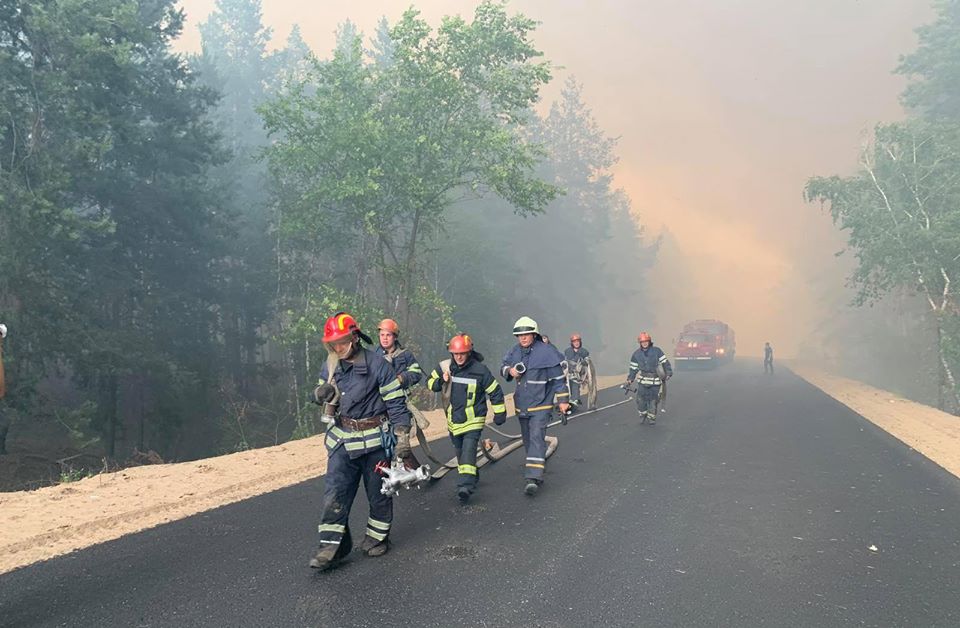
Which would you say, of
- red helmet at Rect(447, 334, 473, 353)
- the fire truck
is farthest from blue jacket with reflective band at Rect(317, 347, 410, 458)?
the fire truck

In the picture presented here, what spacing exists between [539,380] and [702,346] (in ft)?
106

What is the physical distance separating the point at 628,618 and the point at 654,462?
17.7 ft

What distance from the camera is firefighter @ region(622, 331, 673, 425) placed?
1302 centimetres

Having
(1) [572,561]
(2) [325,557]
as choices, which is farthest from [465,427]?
(2) [325,557]

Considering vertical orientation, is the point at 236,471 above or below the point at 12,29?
A: below

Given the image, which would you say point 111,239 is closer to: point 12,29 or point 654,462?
point 12,29

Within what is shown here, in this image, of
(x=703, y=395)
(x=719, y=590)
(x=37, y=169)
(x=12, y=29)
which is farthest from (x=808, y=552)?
(x=12, y=29)

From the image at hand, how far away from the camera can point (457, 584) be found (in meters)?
4.56

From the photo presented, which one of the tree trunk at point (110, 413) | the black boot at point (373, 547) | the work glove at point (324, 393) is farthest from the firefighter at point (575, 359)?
the tree trunk at point (110, 413)

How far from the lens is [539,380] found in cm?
752

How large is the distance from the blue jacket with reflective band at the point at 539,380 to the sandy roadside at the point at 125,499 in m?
2.83

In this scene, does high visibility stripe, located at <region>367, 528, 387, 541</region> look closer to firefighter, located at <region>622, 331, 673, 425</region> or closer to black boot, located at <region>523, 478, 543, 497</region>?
black boot, located at <region>523, 478, 543, 497</region>

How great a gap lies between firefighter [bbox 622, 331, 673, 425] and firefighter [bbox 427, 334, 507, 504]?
6.69 meters

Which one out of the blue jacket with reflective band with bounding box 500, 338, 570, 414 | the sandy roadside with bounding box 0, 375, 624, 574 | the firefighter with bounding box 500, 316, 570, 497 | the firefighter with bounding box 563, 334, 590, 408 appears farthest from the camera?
the firefighter with bounding box 563, 334, 590, 408
